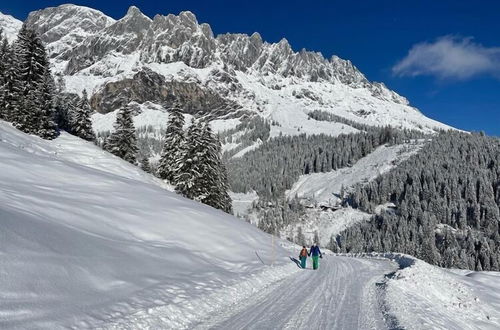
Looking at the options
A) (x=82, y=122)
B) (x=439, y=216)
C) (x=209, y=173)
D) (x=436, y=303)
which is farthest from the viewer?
(x=439, y=216)

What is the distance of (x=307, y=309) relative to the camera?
13.2m

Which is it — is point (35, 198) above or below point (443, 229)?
below

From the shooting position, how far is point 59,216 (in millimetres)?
16469

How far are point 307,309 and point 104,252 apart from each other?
718 centimetres

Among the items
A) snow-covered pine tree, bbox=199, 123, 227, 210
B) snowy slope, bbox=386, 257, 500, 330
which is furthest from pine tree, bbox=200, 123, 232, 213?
snowy slope, bbox=386, 257, 500, 330

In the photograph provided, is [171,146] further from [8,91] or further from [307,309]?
[307,309]

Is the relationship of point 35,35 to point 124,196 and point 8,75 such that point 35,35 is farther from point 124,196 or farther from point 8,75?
point 124,196

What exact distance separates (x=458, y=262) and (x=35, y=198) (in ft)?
424

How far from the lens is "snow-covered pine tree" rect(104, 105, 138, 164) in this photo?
58062mm

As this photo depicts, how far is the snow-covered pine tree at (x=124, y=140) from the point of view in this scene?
58.1m

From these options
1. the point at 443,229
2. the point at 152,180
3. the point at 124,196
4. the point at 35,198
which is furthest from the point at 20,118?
the point at 443,229

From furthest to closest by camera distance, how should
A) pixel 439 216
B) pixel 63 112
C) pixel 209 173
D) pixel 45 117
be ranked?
1. pixel 439 216
2. pixel 63 112
3. pixel 209 173
4. pixel 45 117

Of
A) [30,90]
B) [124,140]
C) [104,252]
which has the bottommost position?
[104,252]

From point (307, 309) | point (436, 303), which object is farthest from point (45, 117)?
point (436, 303)
